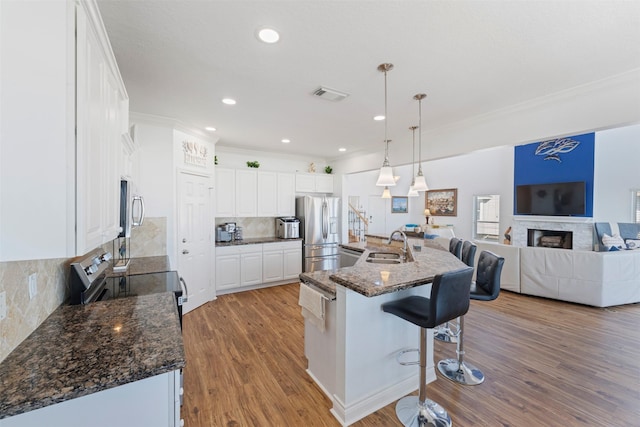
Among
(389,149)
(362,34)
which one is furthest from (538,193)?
(362,34)

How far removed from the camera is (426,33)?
5.82 ft

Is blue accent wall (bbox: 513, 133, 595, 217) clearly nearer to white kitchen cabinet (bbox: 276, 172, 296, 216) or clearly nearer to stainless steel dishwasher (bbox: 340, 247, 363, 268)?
stainless steel dishwasher (bbox: 340, 247, 363, 268)

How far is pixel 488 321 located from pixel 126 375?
3914 millimetres

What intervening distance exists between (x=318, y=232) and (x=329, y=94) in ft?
10.2

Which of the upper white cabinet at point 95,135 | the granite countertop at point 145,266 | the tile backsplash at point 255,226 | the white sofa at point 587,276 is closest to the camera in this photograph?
the upper white cabinet at point 95,135

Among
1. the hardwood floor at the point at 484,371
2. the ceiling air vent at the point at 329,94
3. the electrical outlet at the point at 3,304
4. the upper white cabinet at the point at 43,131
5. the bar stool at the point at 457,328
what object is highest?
the ceiling air vent at the point at 329,94

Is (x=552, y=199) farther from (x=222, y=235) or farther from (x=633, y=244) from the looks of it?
(x=222, y=235)

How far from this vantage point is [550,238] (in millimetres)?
6613

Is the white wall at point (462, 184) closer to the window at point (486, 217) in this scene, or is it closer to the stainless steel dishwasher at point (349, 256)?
the window at point (486, 217)

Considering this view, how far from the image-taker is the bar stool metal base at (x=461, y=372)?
7.56ft

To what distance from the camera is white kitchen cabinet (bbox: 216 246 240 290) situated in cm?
454

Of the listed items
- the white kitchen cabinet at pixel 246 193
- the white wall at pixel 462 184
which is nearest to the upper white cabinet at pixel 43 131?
the white kitchen cabinet at pixel 246 193

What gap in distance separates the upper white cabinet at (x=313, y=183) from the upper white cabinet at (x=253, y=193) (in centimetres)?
17

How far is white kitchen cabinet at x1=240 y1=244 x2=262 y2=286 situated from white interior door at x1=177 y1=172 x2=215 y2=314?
55 centimetres
